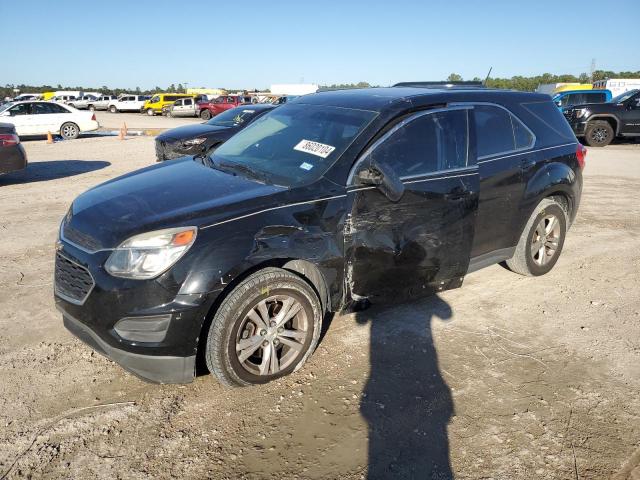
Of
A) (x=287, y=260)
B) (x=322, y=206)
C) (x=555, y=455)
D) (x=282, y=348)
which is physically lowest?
(x=555, y=455)

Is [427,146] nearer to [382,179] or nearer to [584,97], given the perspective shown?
[382,179]

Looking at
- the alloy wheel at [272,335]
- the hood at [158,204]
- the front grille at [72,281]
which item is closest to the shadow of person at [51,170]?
the hood at [158,204]

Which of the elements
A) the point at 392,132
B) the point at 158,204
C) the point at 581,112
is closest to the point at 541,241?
the point at 392,132

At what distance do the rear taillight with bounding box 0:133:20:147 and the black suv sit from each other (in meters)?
16.4

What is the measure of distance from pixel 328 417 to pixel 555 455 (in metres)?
1.25

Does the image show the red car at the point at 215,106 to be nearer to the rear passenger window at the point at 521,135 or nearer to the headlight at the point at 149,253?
the rear passenger window at the point at 521,135

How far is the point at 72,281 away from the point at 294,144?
1.82 metres

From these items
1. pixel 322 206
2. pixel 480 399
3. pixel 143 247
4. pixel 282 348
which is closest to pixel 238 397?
pixel 282 348

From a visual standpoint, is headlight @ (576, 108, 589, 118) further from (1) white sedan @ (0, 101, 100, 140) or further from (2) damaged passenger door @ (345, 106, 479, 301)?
(1) white sedan @ (0, 101, 100, 140)

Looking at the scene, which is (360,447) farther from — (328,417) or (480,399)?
(480,399)

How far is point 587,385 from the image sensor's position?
3240mm

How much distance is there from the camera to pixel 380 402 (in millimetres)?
3029

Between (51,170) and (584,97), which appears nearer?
(51,170)

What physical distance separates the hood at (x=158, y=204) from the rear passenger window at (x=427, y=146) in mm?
899
